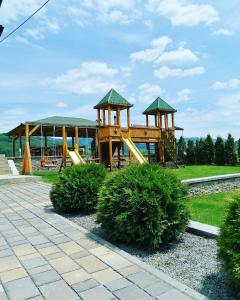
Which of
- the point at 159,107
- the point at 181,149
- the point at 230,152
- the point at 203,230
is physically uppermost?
the point at 159,107

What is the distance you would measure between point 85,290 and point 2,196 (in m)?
7.98

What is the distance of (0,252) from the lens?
4.41m

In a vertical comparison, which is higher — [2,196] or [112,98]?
[112,98]

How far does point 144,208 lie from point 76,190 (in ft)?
9.31

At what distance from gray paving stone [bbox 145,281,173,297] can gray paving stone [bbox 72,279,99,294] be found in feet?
1.85

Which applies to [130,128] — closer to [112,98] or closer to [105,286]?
[112,98]

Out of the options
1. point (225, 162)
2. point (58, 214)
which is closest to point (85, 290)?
point (58, 214)

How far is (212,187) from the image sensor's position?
425 inches

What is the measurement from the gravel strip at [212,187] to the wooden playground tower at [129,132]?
6050mm

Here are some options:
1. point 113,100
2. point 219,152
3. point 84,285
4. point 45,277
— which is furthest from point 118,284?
point 219,152

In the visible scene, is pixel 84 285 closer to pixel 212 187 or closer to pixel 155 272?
pixel 155 272

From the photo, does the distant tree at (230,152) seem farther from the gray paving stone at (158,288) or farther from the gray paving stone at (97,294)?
the gray paving stone at (97,294)

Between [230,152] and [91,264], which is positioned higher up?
[230,152]

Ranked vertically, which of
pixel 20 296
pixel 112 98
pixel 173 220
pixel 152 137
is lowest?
pixel 20 296
